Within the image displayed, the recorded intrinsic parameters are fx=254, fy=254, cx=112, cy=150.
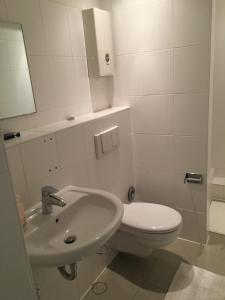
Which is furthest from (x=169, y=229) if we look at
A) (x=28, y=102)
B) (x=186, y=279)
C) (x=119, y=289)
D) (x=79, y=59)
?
(x=79, y=59)

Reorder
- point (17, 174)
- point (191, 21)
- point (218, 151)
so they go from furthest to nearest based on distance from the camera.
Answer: point (218, 151)
point (191, 21)
point (17, 174)

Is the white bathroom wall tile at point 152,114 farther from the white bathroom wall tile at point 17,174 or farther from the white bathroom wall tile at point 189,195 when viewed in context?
the white bathroom wall tile at point 17,174

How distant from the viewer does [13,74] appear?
1.32 meters

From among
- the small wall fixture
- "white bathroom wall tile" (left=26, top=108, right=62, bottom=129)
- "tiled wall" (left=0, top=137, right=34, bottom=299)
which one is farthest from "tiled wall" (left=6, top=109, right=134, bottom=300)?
"tiled wall" (left=0, top=137, right=34, bottom=299)

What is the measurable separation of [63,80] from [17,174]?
74 centimetres

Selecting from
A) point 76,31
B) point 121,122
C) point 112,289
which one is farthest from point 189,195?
point 76,31

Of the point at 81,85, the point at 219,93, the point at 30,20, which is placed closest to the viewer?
the point at 30,20

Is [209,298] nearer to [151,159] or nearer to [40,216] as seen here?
[151,159]

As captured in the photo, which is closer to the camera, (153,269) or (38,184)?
(38,184)

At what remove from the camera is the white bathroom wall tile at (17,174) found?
113 cm

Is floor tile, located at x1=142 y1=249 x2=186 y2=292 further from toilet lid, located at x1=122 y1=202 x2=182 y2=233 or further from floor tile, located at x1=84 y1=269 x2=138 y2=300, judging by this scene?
toilet lid, located at x1=122 y1=202 x2=182 y2=233

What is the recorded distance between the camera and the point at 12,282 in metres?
0.57

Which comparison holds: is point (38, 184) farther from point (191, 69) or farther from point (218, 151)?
point (218, 151)

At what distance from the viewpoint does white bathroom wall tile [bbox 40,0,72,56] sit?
4.88ft
